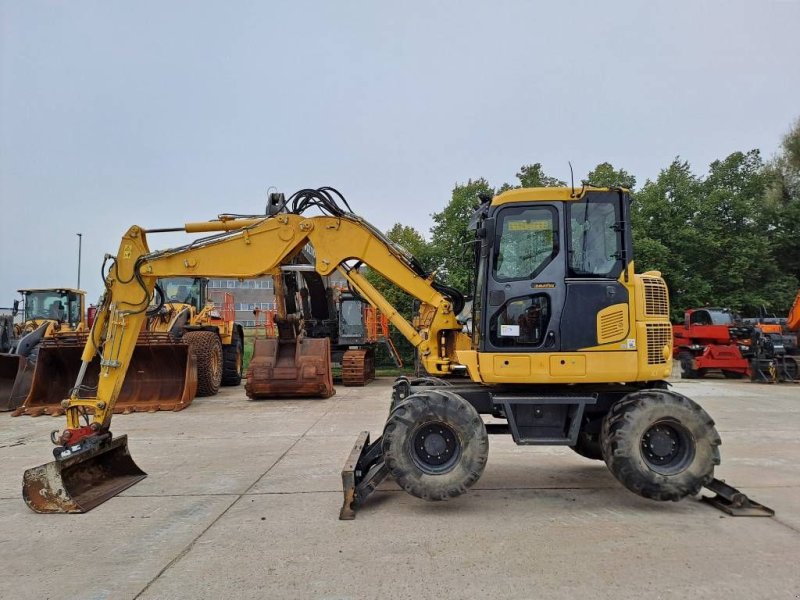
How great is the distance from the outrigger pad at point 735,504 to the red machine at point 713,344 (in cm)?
1397

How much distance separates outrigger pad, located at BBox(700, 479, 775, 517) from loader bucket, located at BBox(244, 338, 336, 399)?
9.36 m

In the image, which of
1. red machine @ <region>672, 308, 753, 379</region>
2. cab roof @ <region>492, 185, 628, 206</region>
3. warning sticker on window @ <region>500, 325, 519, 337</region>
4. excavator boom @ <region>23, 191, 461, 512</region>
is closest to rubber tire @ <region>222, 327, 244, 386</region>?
excavator boom @ <region>23, 191, 461, 512</region>

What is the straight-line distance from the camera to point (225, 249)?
19.3 feet

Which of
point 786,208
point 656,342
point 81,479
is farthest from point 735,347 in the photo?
point 81,479

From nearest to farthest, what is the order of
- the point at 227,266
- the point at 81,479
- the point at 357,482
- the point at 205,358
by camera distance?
the point at 357,482
the point at 81,479
the point at 227,266
the point at 205,358

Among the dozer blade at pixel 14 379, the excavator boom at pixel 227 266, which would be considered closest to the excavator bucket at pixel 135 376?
the dozer blade at pixel 14 379

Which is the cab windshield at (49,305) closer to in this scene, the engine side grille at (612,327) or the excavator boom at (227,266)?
the excavator boom at (227,266)

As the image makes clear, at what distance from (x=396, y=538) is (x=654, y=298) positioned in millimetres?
3293

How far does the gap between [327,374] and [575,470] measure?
7948mm

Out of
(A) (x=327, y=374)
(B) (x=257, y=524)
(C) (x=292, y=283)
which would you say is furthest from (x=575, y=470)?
(C) (x=292, y=283)

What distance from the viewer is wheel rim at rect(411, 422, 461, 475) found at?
4.89 metres

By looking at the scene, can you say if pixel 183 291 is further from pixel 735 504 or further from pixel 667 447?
pixel 735 504

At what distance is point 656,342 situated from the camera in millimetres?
5059

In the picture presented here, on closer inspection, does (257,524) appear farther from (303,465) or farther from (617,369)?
(617,369)
